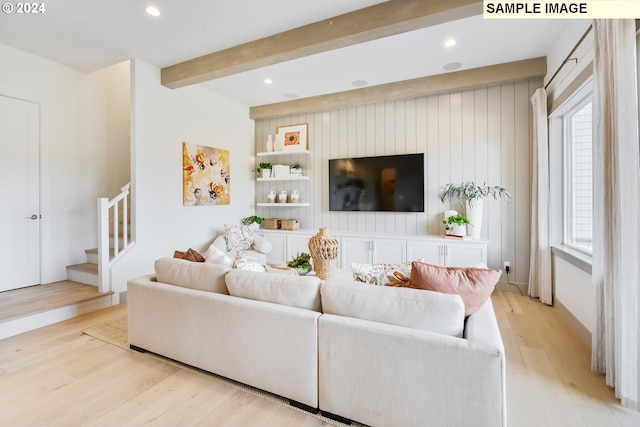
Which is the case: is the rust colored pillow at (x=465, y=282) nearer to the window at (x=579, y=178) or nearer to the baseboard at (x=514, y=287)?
the window at (x=579, y=178)

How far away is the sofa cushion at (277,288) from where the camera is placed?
5.77 ft

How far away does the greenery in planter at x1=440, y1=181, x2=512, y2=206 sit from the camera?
390 cm

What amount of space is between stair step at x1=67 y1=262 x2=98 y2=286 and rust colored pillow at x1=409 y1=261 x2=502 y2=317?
12.5 feet

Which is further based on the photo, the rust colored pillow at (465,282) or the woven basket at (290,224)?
the woven basket at (290,224)

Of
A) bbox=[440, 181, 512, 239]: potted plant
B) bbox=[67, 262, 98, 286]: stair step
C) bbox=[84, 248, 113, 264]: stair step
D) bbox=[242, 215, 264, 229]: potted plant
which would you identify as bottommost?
bbox=[67, 262, 98, 286]: stair step

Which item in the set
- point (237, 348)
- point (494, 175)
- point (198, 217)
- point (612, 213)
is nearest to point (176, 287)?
point (237, 348)

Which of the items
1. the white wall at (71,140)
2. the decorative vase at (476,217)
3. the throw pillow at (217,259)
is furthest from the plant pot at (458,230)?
the white wall at (71,140)

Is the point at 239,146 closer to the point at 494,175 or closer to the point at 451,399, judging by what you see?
the point at 494,175

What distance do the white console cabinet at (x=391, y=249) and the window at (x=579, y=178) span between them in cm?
86

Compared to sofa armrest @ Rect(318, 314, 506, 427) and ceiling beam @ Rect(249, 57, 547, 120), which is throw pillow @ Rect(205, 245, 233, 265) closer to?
sofa armrest @ Rect(318, 314, 506, 427)

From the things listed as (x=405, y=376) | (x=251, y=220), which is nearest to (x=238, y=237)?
(x=251, y=220)

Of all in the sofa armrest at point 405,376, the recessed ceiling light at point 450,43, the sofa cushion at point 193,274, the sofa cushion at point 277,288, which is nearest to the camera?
the sofa armrest at point 405,376

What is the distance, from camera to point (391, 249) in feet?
13.7

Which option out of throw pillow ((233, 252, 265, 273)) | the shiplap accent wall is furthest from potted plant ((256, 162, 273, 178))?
throw pillow ((233, 252, 265, 273))
